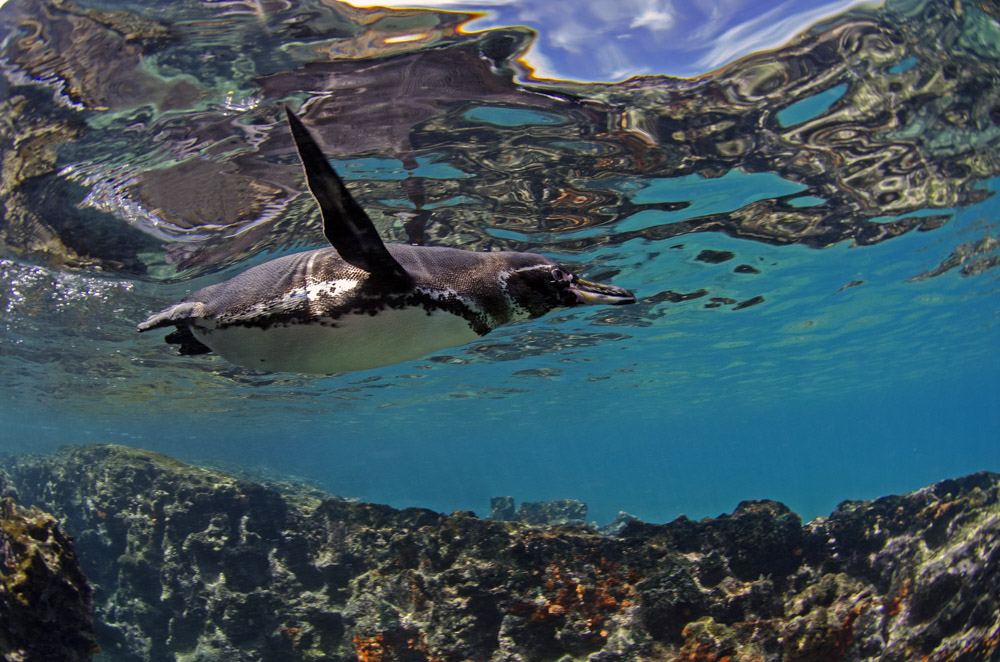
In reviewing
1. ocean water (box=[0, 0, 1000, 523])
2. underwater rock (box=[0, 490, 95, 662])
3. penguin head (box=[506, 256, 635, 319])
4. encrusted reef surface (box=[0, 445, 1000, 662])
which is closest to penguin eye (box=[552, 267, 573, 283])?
penguin head (box=[506, 256, 635, 319])

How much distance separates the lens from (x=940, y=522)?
23.0 ft

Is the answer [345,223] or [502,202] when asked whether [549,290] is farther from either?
[502,202]

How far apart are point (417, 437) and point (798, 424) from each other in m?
51.7

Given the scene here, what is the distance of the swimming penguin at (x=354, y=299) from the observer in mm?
1875

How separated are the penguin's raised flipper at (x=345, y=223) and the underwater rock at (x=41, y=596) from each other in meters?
5.86

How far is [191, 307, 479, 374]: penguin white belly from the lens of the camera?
198 centimetres

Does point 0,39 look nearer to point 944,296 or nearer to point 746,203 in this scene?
point 746,203

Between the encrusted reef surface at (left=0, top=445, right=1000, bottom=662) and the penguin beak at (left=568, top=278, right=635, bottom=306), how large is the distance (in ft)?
16.1

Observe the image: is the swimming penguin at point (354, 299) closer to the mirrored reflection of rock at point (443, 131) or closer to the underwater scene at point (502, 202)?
the underwater scene at point (502, 202)

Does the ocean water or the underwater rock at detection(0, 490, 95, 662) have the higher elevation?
the ocean water

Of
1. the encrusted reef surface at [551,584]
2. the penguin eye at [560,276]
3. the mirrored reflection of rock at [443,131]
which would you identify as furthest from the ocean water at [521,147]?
the encrusted reef surface at [551,584]

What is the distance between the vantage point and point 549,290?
233 cm

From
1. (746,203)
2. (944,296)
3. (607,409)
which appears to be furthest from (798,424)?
(746,203)

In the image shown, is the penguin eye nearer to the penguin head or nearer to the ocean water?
the penguin head
